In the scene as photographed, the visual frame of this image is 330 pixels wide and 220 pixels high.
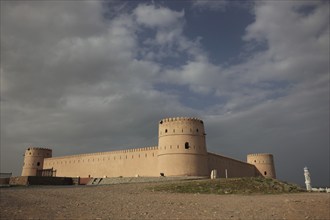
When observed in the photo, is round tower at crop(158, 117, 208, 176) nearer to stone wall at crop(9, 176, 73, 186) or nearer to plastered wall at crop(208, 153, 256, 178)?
plastered wall at crop(208, 153, 256, 178)

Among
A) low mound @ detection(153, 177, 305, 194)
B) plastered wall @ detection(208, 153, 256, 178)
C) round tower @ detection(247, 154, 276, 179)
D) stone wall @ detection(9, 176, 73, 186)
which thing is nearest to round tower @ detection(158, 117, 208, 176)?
plastered wall @ detection(208, 153, 256, 178)

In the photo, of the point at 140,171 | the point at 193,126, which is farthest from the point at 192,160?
the point at 140,171

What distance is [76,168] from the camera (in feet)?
115

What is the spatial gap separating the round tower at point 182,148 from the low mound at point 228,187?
7.61 metres

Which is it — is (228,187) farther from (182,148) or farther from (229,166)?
(229,166)

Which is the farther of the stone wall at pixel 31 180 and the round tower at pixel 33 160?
the round tower at pixel 33 160

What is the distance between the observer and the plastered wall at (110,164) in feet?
93.0

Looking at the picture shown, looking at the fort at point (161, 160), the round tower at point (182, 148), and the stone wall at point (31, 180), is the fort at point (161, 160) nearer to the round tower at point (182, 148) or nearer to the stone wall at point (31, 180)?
the round tower at point (182, 148)

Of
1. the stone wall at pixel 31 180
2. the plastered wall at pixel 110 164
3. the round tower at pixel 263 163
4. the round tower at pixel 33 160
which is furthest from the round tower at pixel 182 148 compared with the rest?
the round tower at pixel 33 160

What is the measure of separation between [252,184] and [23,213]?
44.7 ft

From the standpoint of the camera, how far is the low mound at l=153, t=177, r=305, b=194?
14125 mm

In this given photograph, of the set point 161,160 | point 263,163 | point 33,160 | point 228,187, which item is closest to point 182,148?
point 161,160

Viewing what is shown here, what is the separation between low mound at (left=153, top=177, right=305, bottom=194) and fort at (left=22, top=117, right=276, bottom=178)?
7961 millimetres

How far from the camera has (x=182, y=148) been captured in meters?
25.2
